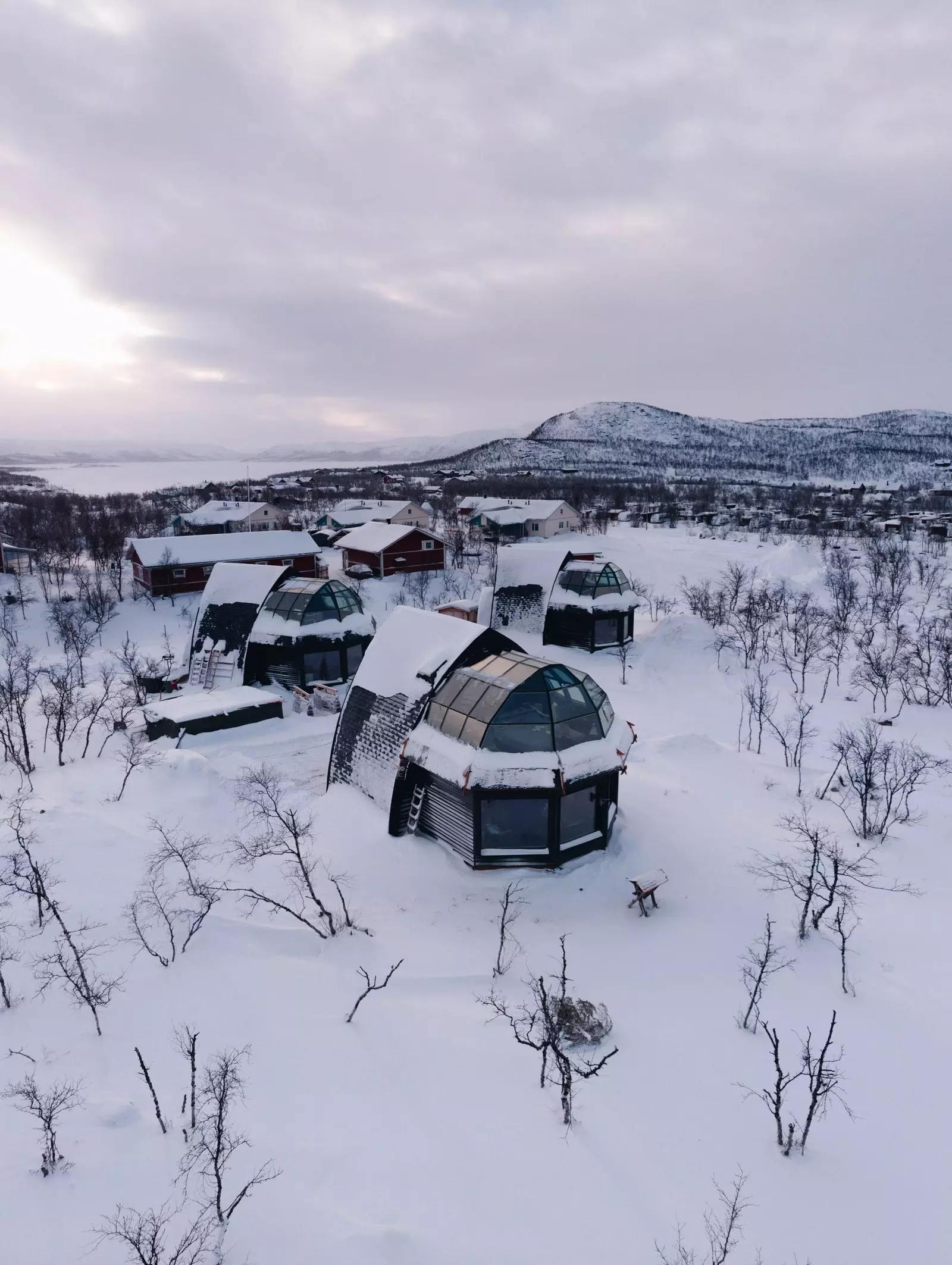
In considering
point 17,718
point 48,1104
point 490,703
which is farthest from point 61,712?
point 48,1104

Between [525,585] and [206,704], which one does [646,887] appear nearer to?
[206,704]

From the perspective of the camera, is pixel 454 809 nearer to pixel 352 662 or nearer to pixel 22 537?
pixel 352 662

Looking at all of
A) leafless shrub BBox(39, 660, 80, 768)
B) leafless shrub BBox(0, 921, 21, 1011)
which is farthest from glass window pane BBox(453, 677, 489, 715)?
leafless shrub BBox(39, 660, 80, 768)

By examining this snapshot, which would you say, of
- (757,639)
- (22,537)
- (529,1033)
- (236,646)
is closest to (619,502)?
(757,639)

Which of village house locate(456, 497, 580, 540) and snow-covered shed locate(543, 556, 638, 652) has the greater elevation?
village house locate(456, 497, 580, 540)

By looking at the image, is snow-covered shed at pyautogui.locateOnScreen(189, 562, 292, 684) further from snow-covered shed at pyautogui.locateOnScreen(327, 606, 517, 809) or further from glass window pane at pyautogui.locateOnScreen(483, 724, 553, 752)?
glass window pane at pyautogui.locateOnScreen(483, 724, 553, 752)
